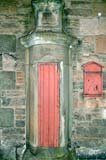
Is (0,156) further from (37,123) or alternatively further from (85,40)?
(85,40)

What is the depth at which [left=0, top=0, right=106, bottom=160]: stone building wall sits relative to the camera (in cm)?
588

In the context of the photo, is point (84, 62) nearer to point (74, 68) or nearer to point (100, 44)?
point (74, 68)

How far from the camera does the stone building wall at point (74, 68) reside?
5.88 meters

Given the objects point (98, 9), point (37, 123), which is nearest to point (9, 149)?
point (37, 123)

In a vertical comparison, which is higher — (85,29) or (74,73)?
(85,29)

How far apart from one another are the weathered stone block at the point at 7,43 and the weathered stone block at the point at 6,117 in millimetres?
969

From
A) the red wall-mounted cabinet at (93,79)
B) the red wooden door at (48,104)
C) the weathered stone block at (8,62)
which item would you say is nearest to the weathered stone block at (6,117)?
the red wooden door at (48,104)

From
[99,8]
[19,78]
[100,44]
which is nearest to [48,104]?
[19,78]

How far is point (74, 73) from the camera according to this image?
5.95 meters

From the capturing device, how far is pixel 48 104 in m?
5.68

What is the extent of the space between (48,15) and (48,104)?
1388 mm

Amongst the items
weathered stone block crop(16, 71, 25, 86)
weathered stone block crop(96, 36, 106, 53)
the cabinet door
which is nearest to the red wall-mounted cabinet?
the cabinet door

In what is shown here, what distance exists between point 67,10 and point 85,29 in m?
0.42

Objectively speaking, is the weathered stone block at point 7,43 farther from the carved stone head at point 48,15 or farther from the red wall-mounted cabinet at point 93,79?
the red wall-mounted cabinet at point 93,79
